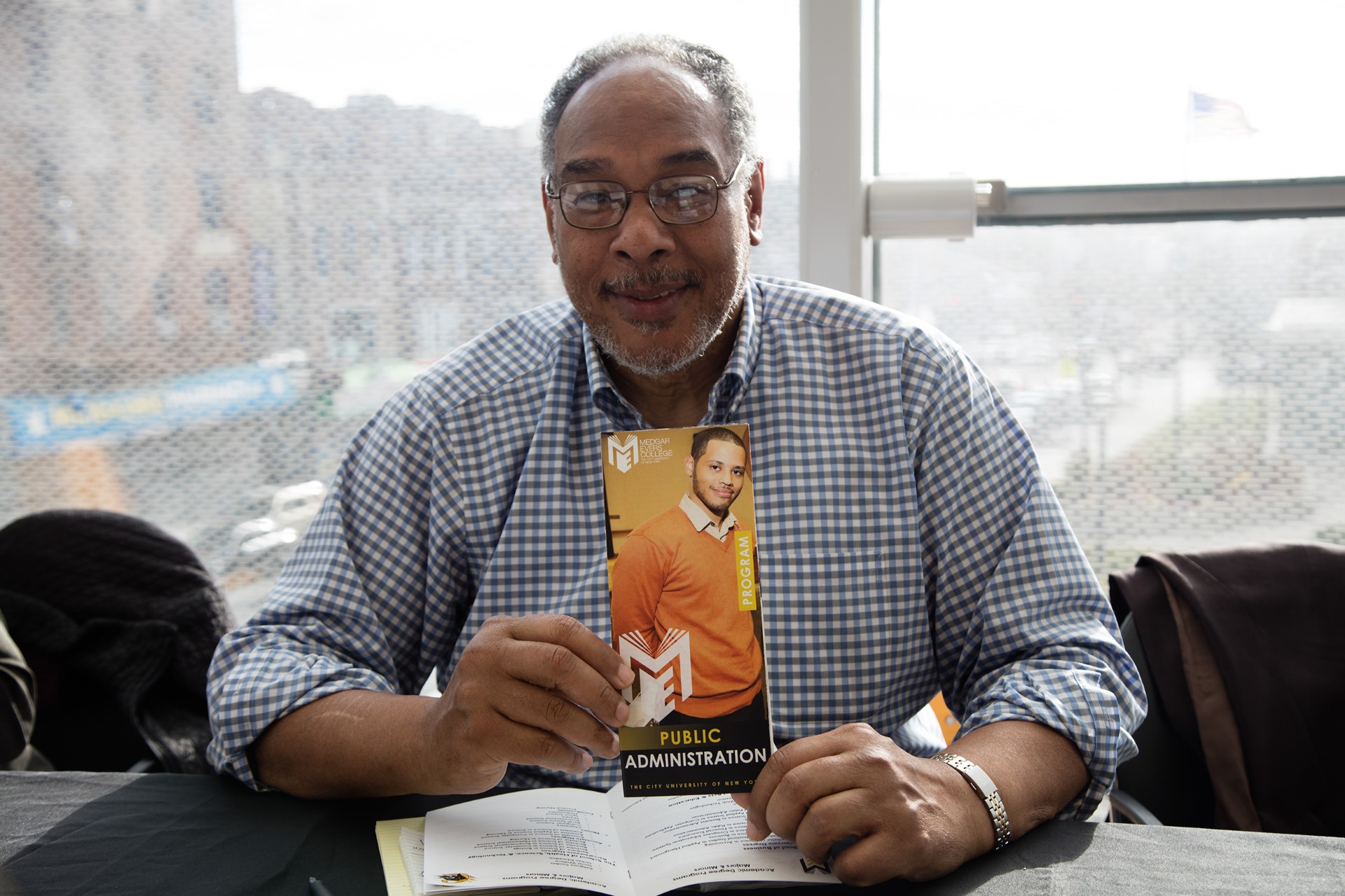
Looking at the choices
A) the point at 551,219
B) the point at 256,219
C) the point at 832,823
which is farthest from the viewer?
the point at 256,219

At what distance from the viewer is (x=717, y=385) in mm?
1610

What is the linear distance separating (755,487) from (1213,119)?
4.98ft

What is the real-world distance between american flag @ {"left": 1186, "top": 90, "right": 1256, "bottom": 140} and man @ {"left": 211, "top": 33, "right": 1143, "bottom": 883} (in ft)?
3.66

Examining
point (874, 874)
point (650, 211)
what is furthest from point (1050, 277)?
point (874, 874)

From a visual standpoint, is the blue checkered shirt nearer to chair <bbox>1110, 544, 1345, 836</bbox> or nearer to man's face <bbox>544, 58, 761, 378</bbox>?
man's face <bbox>544, 58, 761, 378</bbox>

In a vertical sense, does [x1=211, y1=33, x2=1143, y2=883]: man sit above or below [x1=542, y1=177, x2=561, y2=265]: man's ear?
below

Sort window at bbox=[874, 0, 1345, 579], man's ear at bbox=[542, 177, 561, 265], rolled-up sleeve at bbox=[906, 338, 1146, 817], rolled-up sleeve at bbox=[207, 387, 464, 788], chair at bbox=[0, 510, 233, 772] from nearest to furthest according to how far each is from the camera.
A: rolled-up sleeve at bbox=[906, 338, 1146, 817], rolled-up sleeve at bbox=[207, 387, 464, 788], man's ear at bbox=[542, 177, 561, 265], chair at bbox=[0, 510, 233, 772], window at bbox=[874, 0, 1345, 579]

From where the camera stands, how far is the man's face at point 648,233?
60.2 inches

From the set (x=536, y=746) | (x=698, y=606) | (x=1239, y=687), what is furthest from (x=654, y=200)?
(x=1239, y=687)

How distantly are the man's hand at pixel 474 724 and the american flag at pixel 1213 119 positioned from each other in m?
1.98

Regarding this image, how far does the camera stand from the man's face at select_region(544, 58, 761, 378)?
1.53 meters

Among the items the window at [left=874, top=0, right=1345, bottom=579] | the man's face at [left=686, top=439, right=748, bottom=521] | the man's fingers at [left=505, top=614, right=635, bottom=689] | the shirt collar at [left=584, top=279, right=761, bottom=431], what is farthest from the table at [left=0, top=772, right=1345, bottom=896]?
the window at [left=874, top=0, right=1345, bottom=579]

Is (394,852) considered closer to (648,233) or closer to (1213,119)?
(648,233)

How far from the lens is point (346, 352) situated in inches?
106
